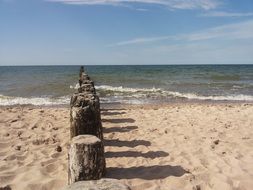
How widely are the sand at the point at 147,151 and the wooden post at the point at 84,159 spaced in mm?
527

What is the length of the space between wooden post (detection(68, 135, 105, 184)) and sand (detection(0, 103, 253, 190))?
527mm

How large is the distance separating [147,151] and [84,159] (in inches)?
95.3

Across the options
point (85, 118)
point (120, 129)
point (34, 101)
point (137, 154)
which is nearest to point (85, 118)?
point (85, 118)

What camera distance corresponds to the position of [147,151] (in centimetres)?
731

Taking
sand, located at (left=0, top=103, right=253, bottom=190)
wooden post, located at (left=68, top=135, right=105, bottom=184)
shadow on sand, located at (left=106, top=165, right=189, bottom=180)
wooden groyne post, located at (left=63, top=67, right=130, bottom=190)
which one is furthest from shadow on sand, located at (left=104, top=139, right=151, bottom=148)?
wooden post, located at (left=68, top=135, right=105, bottom=184)

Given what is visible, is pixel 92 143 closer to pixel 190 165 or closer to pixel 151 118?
pixel 190 165

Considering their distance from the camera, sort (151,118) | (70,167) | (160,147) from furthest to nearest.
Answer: (151,118)
(160,147)
(70,167)

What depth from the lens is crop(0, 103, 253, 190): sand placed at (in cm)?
568

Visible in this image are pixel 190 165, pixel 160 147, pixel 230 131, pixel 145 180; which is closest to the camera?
pixel 145 180

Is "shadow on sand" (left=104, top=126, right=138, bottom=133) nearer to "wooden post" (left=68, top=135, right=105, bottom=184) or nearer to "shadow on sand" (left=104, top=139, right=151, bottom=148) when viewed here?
Answer: "shadow on sand" (left=104, top=139, right=151, bottom=148)

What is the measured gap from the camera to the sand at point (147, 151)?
5676mm

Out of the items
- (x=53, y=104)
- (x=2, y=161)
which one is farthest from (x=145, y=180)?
(x=53, y=104)

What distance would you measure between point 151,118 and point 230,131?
9.35ft

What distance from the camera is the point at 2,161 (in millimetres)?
6457
